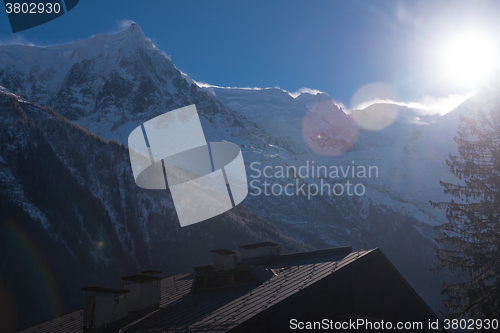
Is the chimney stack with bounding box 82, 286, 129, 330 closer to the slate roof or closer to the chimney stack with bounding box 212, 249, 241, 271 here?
the slate roof

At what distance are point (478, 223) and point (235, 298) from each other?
35.5ft

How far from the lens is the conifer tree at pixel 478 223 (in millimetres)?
19203

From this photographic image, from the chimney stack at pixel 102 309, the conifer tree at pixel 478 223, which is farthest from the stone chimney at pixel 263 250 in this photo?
the conifer tree at pixel 478 223

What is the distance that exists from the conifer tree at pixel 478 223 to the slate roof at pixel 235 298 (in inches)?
179

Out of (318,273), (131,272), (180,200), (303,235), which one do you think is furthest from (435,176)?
(318,273)

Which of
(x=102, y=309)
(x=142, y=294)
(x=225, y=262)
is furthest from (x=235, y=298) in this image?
(x=102, y=309)

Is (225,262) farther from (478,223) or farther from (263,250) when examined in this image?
(478,223)

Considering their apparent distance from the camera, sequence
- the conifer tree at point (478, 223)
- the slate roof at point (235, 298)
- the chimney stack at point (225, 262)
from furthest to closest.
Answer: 1. the chimney stack at point (225, 262)
2. the conifer tree at point (478, 223)
3. the slate roof at point (235, 298)

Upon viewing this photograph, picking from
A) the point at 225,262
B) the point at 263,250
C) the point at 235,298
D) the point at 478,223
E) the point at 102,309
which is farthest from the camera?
the point at 263,250

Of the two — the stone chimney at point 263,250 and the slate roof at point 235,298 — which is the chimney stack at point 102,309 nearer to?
the slate roof at point 235,298

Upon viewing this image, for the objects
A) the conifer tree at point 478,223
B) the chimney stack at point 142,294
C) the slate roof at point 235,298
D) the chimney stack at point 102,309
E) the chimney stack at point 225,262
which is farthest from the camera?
the chimney stack at point 225,262

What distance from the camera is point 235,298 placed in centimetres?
1764

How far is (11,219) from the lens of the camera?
4931cm

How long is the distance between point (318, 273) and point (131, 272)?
46.8 meters
